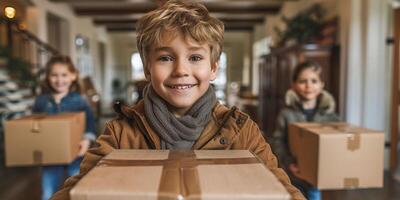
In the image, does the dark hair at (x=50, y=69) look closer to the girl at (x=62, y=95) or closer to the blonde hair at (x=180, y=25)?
the girl at (x=62, y=95)

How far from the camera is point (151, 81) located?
0.90 m

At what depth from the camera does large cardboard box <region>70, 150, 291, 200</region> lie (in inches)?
20.0

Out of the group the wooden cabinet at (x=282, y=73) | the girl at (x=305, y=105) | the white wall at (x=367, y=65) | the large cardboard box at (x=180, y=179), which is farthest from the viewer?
the wooden cabinet at (x=282, y=73)

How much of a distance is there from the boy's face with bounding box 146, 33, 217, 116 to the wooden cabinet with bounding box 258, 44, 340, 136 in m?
3.05

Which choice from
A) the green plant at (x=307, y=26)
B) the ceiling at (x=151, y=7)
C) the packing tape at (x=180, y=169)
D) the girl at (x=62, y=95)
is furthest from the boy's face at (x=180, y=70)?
the ceiling at (x=151, y=7)

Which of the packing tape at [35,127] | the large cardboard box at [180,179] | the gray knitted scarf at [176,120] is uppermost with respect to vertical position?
the gray knitted scarf at [176,120]

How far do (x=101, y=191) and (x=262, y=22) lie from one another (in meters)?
9.23

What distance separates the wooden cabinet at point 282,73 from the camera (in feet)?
12.5

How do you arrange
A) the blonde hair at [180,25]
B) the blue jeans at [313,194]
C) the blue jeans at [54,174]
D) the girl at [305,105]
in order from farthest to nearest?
the girl at [305,105] → the blue jeans at [54,174] → the blue jeans at [313,194] → the blonde hair at [180,25]

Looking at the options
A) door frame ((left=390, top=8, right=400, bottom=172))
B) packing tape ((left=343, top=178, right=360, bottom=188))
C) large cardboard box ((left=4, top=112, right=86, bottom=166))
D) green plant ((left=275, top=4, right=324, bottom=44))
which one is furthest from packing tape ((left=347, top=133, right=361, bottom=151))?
green plant ((left=275, top=4, right=324, bottom=44))

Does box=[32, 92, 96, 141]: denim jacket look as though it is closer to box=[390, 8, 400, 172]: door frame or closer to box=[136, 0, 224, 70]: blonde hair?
box=[136, 0, 224, 70]: blonde hair

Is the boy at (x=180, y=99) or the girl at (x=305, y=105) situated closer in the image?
the boy at (x=180, y=99)

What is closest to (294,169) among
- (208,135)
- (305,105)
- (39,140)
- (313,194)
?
(313,194)

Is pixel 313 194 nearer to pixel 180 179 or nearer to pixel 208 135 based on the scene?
pixel 208 135
